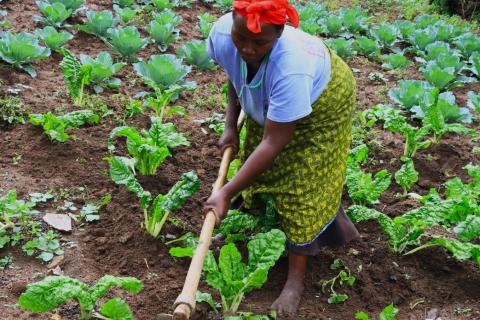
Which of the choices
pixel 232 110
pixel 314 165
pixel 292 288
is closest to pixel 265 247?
pixel 292 288

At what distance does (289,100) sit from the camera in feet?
7.43

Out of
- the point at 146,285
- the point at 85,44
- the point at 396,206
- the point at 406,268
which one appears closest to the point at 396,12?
the point at 85,44

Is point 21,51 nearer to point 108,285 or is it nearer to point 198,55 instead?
point 198,55

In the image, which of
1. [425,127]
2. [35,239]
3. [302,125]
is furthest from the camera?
[425,127]

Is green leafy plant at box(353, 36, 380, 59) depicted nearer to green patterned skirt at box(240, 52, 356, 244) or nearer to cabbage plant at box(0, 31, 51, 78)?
cabbage plant at box(0, 31, 51, 78)

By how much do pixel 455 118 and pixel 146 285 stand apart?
10.2 ft

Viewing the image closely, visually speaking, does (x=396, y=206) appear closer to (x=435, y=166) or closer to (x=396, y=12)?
(x=435, y=166)

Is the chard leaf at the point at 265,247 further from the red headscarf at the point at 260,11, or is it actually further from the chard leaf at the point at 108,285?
the red headscarf at the point at 260,11

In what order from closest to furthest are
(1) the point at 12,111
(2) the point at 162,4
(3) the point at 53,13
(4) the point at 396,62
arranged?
(1) the point at 12,111 → (3) the point at 53,13 → (4) the point at 396,62 → (2) the point at 162,4

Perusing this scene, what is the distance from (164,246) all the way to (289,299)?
709 mm

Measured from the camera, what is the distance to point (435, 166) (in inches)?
164

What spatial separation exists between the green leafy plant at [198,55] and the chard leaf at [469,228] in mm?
2965

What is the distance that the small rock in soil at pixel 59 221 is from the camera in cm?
298

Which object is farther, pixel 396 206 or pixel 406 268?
pixel 396 206
